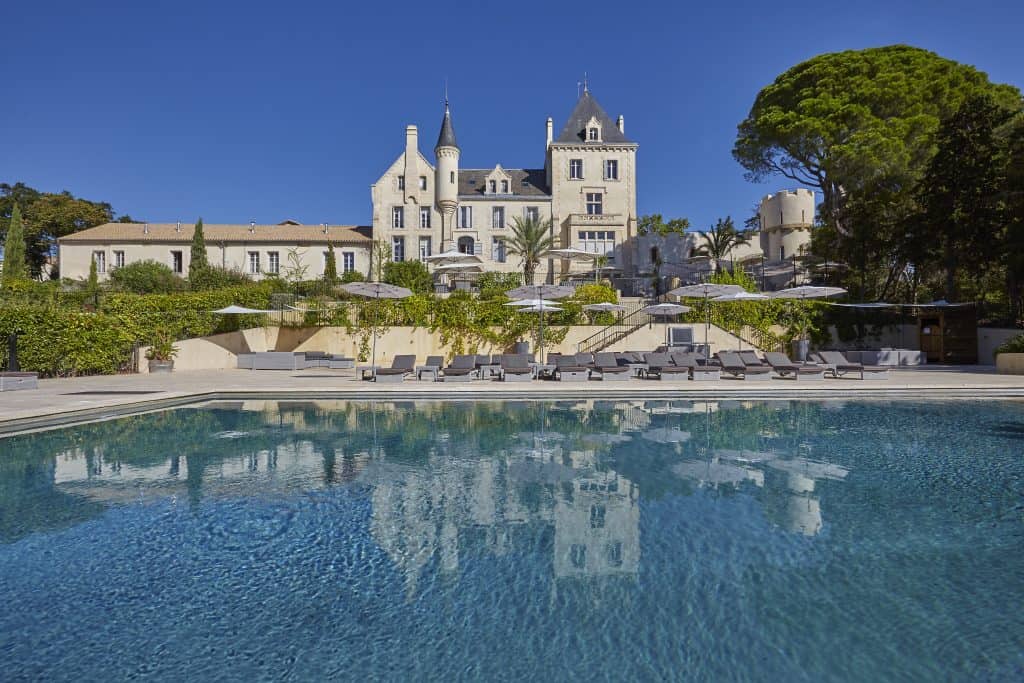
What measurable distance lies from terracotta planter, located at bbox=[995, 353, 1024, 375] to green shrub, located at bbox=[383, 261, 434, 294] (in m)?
21.7

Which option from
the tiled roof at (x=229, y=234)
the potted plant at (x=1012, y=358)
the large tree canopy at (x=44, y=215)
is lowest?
the potted plant at (x=1012, y=358)

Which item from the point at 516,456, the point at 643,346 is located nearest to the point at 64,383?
the point at 516,456

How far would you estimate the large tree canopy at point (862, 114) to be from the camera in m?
25.0

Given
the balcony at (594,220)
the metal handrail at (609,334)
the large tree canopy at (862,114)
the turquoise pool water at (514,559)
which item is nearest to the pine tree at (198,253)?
the balcony at (594,220)

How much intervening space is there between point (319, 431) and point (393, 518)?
4.66 meters

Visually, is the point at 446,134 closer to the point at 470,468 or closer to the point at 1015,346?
the point at 1015,346

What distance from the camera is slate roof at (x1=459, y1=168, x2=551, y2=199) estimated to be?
4006cm

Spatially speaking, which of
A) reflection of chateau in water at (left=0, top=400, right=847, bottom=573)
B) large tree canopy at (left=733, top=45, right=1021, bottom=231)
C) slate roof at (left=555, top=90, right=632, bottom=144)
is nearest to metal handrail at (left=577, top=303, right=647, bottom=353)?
reflection of chateau in water at (left=0, top=400, right=847, bottom=573)

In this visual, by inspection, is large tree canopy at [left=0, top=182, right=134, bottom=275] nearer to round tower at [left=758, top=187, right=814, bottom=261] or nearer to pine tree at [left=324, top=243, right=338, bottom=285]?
pine tree at [left=324, top=243, right=338, bottom=285]

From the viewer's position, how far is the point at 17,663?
9.93 feet

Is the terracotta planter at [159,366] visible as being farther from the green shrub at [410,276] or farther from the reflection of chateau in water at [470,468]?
the green shrub at [410,276]

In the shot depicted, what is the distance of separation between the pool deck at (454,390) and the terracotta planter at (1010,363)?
1.08m

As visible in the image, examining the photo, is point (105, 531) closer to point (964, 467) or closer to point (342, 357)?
point (964, 467)

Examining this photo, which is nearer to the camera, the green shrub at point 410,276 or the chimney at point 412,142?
the green shrub at point 410,276
